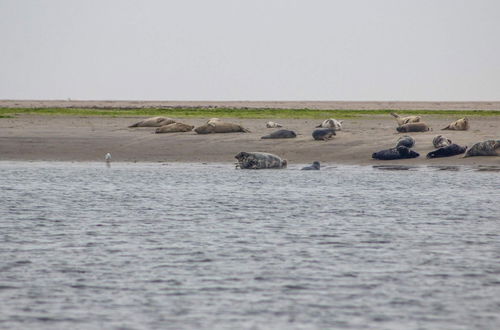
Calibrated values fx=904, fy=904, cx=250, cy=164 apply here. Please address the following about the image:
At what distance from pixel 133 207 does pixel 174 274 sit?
668 centimetres

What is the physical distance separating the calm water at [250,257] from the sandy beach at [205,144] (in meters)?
7.83

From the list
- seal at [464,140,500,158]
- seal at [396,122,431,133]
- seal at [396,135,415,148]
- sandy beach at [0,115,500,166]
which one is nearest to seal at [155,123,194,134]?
sandy beach at [0,115,500,166]

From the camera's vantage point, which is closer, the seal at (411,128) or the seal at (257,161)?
the seal at (257,161)

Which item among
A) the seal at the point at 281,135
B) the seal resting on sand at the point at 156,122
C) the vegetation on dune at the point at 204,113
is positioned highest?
the seal resting on sand at the point at 156,122

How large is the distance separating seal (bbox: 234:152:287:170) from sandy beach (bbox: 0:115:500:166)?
1.58 metres

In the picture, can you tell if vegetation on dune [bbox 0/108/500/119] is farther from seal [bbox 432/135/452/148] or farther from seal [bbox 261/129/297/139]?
seal [bbox 432/135/452/148]

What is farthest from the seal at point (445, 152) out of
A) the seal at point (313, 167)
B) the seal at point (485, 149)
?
the seal at point (313, 167)

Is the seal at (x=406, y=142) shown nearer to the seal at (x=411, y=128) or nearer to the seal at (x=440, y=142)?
the seal at (x=440, y=142)

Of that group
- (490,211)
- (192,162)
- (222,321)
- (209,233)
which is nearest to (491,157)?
(192,162)

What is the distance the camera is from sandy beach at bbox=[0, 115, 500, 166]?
27297 millimetres

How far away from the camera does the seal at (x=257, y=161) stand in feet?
81.6

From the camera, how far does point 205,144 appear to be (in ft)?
98.0

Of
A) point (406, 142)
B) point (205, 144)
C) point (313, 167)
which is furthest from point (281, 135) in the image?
point (313, 167)

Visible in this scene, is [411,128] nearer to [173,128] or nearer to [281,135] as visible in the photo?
[281,135]
